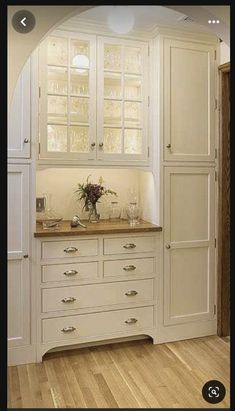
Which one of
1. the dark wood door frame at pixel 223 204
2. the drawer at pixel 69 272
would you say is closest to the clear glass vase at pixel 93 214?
the drawer at pixel 69 272

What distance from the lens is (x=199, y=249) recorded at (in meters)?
2.77

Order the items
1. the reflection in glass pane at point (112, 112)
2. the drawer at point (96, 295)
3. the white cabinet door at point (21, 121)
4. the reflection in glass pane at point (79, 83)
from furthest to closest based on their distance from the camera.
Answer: the reflection in glass pane at point (112, 112)
the reflection in glass pane at point (79, 83)
the drawer at point (96, 295)
the white cabinet door at point (21, 121)

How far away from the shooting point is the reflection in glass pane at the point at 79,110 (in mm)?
2496

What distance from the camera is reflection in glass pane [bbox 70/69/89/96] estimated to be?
248cm

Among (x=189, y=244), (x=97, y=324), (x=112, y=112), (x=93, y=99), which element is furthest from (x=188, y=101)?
(x=97, y=324)

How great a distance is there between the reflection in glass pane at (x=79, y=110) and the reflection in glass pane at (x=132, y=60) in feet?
1.41

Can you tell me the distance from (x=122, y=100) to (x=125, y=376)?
1939 mm

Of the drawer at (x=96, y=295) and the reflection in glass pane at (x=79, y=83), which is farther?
the reflection in glass pane at (x=79, y=83)

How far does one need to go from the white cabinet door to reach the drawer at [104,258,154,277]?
98 centimetres

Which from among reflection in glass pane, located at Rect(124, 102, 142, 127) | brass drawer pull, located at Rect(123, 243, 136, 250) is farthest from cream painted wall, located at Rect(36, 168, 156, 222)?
reflection in glass pane, located at Rect(124, 102, 142, 127)

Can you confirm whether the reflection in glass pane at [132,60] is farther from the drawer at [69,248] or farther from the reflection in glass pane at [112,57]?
the drawer at [69,248]

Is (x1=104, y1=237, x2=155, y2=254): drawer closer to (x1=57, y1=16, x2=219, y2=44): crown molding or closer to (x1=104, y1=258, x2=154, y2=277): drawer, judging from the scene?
(x1=104, y1=258, x2=154, y2=277): drawer
